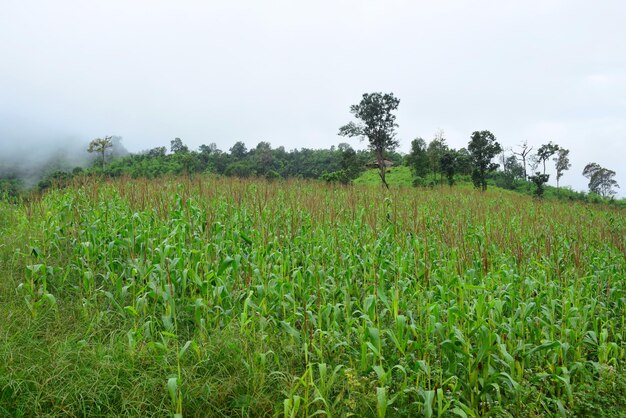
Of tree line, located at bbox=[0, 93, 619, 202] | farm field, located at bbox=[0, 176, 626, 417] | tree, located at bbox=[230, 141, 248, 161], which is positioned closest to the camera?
farm field, located at bbox=[0, 176, 626, 417]

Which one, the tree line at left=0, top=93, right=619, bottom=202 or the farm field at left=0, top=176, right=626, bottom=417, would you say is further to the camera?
the tree line at left=0, top=93, right=619, bottom=202

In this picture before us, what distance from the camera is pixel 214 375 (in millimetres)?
2982

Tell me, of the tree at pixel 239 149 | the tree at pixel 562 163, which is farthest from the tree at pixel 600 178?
the tree at pixel 239 149

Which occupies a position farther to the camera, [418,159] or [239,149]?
[239,149]

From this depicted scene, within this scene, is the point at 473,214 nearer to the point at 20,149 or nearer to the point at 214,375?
the point at 214,375

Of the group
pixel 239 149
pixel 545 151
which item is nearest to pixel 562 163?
pixel 545 151

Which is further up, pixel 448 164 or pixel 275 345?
pixel 448 164

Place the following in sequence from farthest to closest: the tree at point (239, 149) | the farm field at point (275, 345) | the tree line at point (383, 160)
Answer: the tree at point (239, 149) → the tree line at point (383, 160) → the farm field at point (275, 345)

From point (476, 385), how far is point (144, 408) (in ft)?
8.63

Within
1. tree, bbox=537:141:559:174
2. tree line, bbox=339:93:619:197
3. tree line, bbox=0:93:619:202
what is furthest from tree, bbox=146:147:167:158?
tree, bbox=537:141:559:174

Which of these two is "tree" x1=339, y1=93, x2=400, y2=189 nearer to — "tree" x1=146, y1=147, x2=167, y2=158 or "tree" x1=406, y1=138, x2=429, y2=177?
"tree" x1=406, y1=138, x2=429, y2=177

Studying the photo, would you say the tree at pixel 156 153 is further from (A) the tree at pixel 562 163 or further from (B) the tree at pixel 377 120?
(A) the tree at pixel 562 163

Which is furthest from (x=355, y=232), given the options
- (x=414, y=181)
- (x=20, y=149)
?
(x=20, y=149)

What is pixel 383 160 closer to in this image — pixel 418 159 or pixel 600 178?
pixel 418 159
